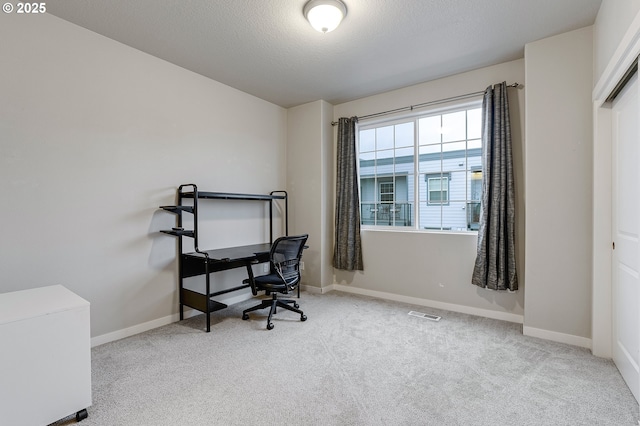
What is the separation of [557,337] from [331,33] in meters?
3.27

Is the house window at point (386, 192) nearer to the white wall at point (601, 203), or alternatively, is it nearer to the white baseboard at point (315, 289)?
the white baseboard at point (315, 289)

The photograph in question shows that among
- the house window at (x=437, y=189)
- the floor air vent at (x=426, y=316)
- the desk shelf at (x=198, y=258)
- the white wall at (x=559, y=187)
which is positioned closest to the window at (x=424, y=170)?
the house window at (x=437, y=189)

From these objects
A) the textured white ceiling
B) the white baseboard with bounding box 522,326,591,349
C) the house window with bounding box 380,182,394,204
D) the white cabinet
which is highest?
the textured white ceiling

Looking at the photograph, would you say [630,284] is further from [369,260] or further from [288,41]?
[288,41]

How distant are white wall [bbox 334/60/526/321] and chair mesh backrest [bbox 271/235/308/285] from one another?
4.04 feet

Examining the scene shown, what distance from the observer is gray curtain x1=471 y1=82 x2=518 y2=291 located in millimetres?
2986

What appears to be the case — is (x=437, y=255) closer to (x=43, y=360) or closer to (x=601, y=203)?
(x=601, y=203)

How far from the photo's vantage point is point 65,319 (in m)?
1.66

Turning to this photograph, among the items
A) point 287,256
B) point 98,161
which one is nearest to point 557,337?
point 287,256

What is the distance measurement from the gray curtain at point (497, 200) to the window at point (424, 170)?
0.82ft

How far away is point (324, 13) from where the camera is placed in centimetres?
219

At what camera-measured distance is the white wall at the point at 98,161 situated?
7.24 ft

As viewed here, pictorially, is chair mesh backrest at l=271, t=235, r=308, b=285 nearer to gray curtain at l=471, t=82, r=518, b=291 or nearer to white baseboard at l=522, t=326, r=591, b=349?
gray curtain at l=471, t=82, r=518, b=291

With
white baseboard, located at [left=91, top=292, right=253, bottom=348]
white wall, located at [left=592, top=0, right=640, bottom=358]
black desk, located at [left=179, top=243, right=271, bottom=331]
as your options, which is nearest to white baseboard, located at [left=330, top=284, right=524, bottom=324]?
white wall, located at [left=592, top=0, right=640, bottom=358]
